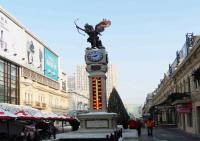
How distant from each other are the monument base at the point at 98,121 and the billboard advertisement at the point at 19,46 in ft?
120

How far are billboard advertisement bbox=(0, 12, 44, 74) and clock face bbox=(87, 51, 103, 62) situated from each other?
3211 centimetres

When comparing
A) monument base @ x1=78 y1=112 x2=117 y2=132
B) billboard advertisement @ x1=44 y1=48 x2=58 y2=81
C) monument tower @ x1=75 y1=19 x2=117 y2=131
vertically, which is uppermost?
billboard advertisement @ x1=44 y1=48 x2=58 y2=81

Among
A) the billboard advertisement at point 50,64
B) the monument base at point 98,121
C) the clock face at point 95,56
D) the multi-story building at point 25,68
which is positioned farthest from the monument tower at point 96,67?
the billboard advertisement at point 50,64

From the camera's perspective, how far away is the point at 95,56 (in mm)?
39125

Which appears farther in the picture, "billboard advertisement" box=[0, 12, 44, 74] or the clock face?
"billboard advertisement" box=[0, 12, 44, 74]

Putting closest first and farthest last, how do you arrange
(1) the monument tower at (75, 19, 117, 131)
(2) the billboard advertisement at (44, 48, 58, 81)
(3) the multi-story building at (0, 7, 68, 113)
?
(1) the monument tower at (75, 19, 117, 131)
(3) the multi-story building at (0, 7, 68, 113)
(2) the billboard advertisement at (44, 48, 58, 81)

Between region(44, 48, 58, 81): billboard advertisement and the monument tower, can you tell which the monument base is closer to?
the monument tower

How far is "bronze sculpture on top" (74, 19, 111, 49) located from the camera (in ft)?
132

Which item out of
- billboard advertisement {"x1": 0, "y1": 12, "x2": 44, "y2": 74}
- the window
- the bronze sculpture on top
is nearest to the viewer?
the bronze sculpture on top

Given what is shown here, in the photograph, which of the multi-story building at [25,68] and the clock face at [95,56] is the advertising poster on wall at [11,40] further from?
the clock face at [95,56]

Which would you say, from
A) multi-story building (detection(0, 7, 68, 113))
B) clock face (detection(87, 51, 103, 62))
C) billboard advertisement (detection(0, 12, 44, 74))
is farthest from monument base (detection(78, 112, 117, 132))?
billboard advertisement (detection(0, 12, 44, 74))

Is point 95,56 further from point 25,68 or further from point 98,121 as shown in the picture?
point 25,68

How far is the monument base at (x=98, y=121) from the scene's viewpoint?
3450cm

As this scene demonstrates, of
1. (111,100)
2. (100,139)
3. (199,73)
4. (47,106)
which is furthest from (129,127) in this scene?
(47,106)
